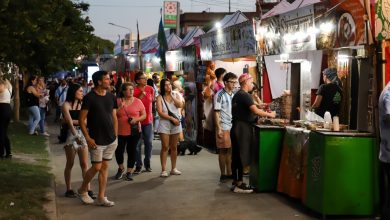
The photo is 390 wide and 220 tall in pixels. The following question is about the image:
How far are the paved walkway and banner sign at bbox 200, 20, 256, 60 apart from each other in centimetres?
293

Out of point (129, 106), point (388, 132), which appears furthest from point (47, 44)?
point (388, 132)

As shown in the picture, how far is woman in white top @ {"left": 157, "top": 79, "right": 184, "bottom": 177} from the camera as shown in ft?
36.1

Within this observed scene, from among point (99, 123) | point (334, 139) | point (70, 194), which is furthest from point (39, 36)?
point (334, 139)

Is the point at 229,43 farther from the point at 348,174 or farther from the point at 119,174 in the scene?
the point at 348,174

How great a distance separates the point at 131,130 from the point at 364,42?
476 cm

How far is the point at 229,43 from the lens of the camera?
13.7m

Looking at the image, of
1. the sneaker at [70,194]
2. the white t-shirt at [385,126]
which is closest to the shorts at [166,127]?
the sneaker at [70,194]

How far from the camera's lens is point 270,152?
9227mm

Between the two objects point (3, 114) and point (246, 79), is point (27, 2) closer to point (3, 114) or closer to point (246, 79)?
point (246, 79)

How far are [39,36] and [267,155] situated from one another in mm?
3956

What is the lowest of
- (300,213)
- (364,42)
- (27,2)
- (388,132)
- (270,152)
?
(300,213)

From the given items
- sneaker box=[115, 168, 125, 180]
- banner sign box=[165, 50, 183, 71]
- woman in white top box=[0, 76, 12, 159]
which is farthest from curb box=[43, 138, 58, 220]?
banner sign box=[165, 50, 183, 71]

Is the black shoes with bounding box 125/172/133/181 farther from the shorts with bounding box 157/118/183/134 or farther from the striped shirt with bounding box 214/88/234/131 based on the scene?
the striped shirt with bounding box 214/88/234/131

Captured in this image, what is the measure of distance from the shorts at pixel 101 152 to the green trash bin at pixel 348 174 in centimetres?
289
